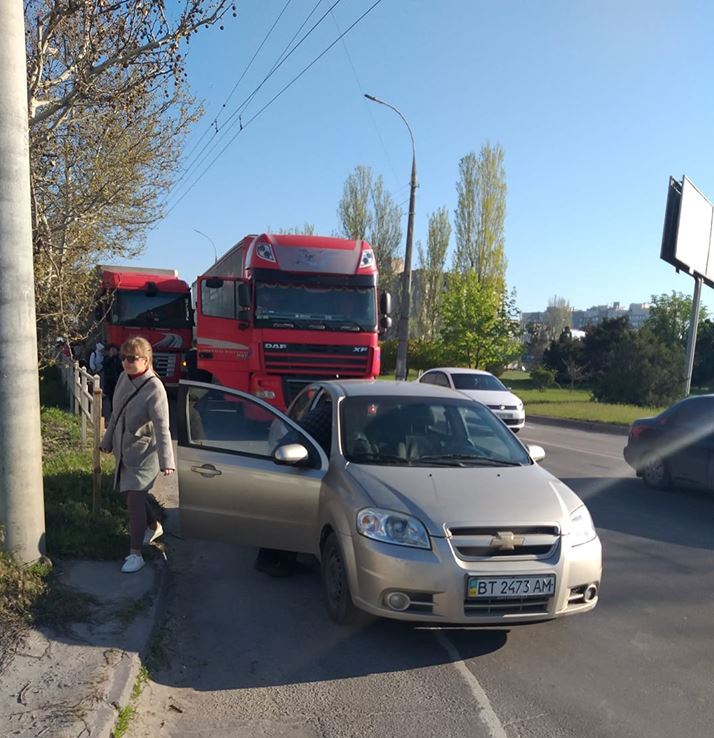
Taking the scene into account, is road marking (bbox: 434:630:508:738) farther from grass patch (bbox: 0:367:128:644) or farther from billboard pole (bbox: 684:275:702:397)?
billboard pole (bbox: 684:275:702:397)

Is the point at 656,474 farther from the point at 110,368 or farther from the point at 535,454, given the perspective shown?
the point at 110,368

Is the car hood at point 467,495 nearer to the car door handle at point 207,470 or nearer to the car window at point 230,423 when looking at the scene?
the car window at point 230,423

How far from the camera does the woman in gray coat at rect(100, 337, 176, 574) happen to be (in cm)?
528

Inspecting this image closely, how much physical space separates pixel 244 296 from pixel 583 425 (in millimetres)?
12876

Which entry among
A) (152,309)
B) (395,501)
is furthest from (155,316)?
(395,501)

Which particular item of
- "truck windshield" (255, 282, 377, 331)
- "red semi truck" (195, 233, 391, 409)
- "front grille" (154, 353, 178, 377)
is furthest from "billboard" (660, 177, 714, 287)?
"front grille" (154, 353, 178, 377)

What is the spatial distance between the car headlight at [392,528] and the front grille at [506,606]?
42 centimetres

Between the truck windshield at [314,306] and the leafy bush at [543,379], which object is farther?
the leafy bush at [543,379]

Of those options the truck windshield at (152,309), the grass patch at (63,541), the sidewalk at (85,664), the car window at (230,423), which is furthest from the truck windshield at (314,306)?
the sidewalk at (85,664)

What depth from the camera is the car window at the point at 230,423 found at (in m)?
5.45

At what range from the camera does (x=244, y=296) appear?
41.1 feet

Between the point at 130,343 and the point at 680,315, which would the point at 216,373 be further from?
the point at 680,315

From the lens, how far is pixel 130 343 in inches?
213

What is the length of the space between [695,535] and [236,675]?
5.45m
